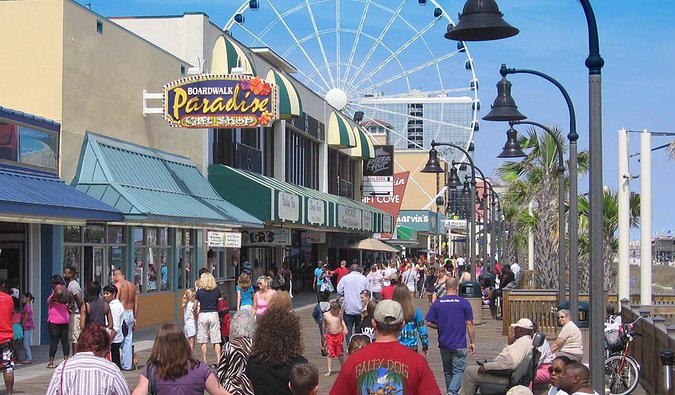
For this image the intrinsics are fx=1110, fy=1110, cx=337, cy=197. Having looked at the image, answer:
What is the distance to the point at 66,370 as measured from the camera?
276 inches

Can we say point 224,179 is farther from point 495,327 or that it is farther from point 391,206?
point 391,206

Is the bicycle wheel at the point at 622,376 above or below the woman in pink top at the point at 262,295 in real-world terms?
below

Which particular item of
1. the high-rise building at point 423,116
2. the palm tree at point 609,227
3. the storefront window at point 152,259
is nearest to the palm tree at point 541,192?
the palm tree at point 609,227

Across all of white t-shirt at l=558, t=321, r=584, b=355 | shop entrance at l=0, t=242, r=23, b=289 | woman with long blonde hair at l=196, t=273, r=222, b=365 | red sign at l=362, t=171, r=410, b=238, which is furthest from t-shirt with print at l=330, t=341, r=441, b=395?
red sign at l=362, t=171, r=410, b=238

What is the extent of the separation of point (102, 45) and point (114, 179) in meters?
3.02

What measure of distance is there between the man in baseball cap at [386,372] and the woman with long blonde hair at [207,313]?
1082 centimetres

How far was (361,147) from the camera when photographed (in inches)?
2172

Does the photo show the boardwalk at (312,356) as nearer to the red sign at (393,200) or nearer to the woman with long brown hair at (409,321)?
the woman with long brown hair at (409,321)

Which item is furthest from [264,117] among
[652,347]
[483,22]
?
[483,22]

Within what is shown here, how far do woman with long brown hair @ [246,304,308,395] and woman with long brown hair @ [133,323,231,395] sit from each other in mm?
523

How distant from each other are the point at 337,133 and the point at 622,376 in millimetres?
34739

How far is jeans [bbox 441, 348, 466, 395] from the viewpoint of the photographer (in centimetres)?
1286

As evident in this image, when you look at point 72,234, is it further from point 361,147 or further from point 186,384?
point 361,147

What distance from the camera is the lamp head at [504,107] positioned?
1720cm
